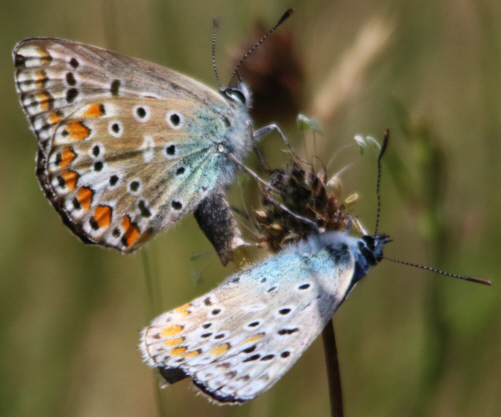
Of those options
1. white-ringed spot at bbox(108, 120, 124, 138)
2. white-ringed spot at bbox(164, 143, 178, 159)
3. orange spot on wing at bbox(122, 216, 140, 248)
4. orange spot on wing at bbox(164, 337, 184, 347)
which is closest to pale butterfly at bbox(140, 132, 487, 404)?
orange spot on wing at bbox(164, 337, 184, 347)

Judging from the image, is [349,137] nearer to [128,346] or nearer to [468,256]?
[468,256]

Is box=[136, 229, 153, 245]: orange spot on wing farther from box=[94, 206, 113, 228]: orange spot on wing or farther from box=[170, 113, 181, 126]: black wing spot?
box=[170, 113, 181, 126]: black wing spot

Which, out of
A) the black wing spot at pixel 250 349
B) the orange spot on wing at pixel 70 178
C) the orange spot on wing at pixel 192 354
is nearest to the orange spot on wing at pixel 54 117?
the orange spot on wing at pixel 70 178

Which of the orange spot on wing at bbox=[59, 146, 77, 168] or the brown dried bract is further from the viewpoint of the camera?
the orange spot on wing at bbox=[59, 146, 77, 168]

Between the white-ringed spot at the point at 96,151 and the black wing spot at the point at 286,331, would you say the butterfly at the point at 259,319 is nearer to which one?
the black wing spot at the point at 286,331

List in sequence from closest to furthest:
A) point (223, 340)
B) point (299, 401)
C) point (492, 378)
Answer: point (223, 340) < point (492, 378) < point (299, 401)

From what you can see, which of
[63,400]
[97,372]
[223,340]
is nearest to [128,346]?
[97,372]

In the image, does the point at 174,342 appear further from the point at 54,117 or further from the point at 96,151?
the point at 54,117
